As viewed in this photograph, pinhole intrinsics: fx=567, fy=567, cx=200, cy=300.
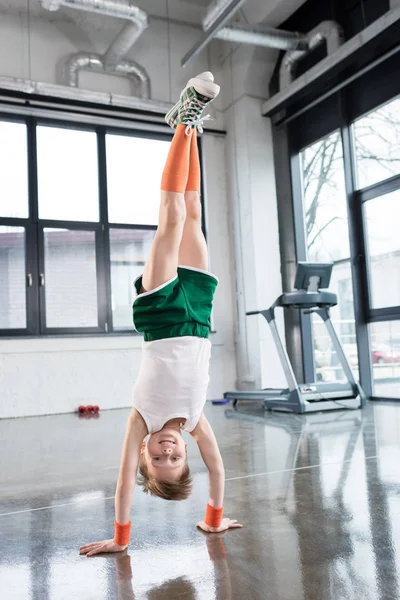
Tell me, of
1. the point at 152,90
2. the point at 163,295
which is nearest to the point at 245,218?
the point at 152,90

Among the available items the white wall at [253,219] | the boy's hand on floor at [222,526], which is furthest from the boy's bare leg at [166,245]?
the white wall at [253,219]

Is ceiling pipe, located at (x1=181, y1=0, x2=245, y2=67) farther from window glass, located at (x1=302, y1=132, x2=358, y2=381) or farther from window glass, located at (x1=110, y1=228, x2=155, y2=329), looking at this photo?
window glass, located at (x1=110, y1=228, x2=155, y2=329)

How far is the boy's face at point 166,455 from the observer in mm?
1782

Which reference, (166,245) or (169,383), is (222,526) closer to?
(169,383)

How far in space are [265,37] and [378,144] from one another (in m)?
1.67

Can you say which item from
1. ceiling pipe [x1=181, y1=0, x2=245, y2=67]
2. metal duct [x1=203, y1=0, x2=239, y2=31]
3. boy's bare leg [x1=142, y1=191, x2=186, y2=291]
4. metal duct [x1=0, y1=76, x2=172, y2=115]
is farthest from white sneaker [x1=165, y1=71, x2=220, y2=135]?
metal duct [x1=0, y1=76, x2=172, y2=115]

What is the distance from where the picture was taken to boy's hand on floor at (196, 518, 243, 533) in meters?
1.95

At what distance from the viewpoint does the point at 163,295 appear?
176 centimetres

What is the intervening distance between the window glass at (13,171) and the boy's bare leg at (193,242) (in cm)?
468

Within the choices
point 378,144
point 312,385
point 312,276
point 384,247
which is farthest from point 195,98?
point 378,144

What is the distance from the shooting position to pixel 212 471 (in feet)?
6.40

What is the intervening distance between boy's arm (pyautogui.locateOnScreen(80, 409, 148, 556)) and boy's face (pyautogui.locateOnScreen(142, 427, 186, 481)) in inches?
1.6

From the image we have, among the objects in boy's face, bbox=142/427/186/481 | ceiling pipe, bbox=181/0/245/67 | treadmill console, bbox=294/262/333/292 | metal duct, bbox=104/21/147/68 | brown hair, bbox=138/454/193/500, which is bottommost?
brown hair, bbox=138/454/193/500

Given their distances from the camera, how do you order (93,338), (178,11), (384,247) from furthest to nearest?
(178,11) → (93,338) → (384,247)
